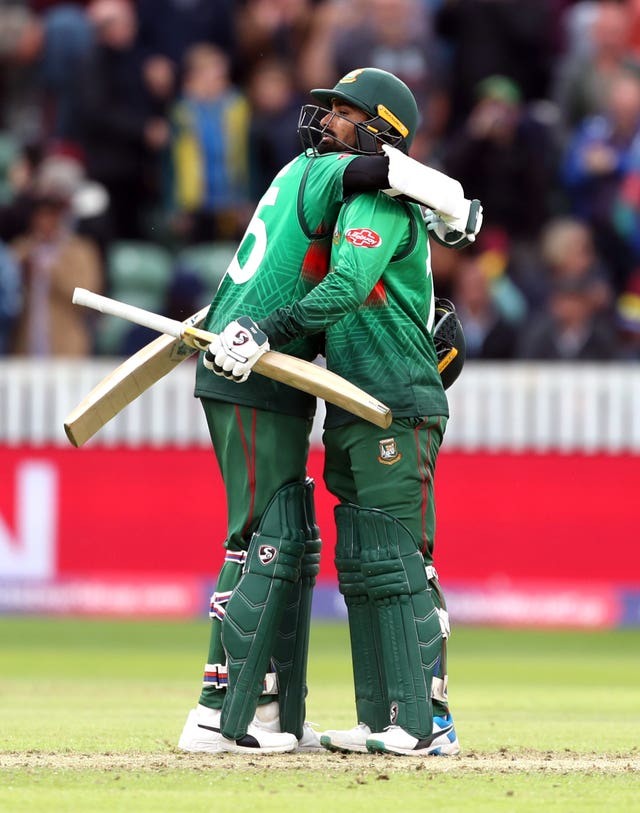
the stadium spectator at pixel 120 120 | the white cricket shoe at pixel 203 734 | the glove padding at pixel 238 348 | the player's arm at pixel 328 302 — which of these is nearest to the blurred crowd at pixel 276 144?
the stadium spectator at pixel 120 120

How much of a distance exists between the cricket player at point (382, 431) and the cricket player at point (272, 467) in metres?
0.08

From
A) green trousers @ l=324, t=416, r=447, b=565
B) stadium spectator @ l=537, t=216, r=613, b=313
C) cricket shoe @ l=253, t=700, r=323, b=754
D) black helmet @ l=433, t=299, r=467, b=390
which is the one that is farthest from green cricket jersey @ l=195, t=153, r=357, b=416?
stadium spectator @ l=537, t=216, r=613, b=313

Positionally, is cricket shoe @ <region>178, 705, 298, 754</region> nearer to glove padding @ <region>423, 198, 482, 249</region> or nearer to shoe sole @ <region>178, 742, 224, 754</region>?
shoe sole @ <region>178, 742, 224, 754</region>

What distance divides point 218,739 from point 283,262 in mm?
1668

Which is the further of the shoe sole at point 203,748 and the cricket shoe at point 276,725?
the cricket shoe at point 276,725

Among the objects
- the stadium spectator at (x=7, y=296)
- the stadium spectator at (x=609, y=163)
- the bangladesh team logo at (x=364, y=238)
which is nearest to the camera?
the bangladesh team logo at (x=364, y=238)

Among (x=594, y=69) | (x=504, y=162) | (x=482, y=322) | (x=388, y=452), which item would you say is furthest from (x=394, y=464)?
(x=594, y=69)

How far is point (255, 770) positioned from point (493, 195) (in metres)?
9.93

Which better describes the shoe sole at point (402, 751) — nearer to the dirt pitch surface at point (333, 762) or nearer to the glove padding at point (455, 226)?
the dirt pitch surface at point (333, 762)

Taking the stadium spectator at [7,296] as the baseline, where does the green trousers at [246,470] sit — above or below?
below

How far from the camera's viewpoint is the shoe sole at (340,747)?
6.36 metres

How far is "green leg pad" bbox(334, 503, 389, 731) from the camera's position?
6.32 metres

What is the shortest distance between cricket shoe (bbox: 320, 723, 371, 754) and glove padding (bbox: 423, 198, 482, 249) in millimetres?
1752

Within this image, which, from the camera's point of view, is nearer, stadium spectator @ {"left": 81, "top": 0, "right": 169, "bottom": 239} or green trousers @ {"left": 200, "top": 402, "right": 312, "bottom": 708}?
green trousers @ {"left": 200, "top": 402, "right": 312, "bottom": 708}
